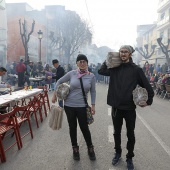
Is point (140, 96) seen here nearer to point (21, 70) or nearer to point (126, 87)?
point (126, 87)

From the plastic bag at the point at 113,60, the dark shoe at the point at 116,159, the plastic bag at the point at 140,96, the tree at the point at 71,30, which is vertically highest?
the tree at the point at 71,30

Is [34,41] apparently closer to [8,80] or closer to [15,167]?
[8,80]

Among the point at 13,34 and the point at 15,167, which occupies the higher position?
the point at 13,34

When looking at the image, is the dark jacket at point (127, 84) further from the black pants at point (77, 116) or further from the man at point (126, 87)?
the black pants at point (77, 116)

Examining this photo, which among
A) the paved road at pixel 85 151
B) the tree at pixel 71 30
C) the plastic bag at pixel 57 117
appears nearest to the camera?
the paved road at pixel 85 151

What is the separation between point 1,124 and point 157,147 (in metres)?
3.26

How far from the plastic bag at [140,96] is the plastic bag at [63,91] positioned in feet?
3.72

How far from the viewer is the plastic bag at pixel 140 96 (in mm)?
3334

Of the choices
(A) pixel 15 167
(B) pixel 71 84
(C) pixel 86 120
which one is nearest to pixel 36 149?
(A) pixel 15 167

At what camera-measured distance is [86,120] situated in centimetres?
384

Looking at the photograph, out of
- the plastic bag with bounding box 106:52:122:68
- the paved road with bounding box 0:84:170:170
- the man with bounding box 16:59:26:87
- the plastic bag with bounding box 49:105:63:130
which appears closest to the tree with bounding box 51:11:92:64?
the man with bounding box 16:59:26:87

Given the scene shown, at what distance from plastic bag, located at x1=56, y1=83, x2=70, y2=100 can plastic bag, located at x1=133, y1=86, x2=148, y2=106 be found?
1135mm

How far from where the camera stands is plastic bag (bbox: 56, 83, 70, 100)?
12.4ft

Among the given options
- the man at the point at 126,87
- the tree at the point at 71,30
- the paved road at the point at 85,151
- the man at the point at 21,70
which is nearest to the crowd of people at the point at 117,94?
the man at the point at 126,87
